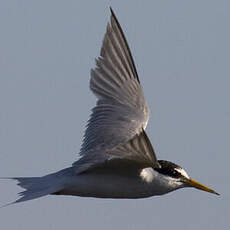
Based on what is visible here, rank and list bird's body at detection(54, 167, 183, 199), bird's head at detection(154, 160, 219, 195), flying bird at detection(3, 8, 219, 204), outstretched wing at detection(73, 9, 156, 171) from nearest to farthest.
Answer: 1. flying bird at detection(3, 8, 219, 204)
2. bird's body at detection(54, 167, 183, 199)
3. outstretched wing at detection(73, 9, 156, 171)
4. bird's head at detection(154, 160, 219, 195)

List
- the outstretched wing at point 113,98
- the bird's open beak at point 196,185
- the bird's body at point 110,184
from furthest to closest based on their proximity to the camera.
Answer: the bird's open beak at point 196,185 < the outstretched wing at point 113,98 < the bird's body at point 110,184

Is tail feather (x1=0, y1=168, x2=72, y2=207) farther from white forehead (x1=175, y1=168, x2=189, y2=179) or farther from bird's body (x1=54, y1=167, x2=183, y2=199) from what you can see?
white forehead (x1=175, y1=168, x2=189, y2=179)

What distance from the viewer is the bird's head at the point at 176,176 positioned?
9.27 metres

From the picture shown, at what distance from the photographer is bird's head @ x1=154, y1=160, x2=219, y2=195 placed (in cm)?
927

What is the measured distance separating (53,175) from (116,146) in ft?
4.36

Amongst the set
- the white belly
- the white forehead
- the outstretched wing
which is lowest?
the white belly

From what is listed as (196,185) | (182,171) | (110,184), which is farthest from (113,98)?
(110,184)

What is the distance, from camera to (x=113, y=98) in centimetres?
1017

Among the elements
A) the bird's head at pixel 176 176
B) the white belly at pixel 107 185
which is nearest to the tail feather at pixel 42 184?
the white belly at pixel 107 185

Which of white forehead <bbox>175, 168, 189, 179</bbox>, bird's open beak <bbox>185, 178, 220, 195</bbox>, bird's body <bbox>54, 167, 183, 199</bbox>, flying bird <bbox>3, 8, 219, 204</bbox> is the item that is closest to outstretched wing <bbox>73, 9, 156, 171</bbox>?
flying bird <bbox>3, 8, 219, 204</bbox>

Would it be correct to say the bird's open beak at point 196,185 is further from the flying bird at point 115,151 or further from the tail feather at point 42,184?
the tail feather at point 42,184

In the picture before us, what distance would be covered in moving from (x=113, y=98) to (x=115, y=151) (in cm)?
249

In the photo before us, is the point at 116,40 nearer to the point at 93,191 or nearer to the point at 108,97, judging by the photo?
the point at 108,97

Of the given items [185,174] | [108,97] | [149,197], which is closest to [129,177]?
[149,197]
